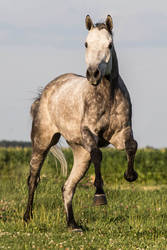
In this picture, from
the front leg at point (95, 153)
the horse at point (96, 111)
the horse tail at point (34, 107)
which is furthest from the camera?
the horse tail at point (34, 107)

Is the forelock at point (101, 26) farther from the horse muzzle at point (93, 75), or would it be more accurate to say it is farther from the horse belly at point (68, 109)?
the horse belly at point (68, 109)

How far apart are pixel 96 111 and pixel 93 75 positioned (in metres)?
1.11

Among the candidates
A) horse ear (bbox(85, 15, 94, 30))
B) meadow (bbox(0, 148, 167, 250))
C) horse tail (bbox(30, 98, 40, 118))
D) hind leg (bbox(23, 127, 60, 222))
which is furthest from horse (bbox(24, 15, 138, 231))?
horse tail (bbox(30, 98, 40, 118))

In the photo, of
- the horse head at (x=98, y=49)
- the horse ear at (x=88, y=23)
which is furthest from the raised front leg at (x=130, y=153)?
the horse ear at (x=88, y=23)

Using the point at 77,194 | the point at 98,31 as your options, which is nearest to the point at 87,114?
the point at 98,31

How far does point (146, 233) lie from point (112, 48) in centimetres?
393

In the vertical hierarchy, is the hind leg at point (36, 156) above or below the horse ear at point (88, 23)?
below

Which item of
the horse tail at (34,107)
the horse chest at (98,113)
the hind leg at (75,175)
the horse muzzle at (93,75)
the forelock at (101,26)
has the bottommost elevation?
the hind leg at (75,175)

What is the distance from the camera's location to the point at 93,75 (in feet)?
25.9

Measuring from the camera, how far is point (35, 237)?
29.9 ft

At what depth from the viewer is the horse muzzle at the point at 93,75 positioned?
7863mm

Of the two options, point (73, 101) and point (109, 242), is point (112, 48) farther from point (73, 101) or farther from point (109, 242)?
point (109, 242)

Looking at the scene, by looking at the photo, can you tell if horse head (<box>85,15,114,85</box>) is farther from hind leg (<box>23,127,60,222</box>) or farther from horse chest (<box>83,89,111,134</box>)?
hind leg (<box>23,127,60,222</box>)

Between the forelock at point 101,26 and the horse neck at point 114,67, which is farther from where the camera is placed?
the horse neck at point 114,67
